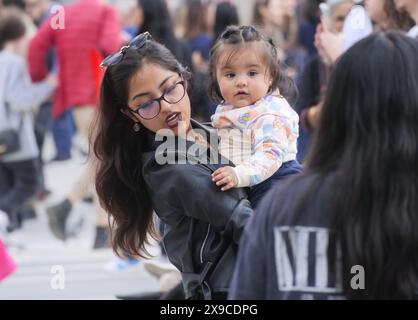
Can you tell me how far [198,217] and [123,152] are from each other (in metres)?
0.44

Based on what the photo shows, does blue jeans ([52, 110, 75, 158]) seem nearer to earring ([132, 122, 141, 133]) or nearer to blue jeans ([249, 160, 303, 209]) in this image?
earring ([132, 122, 141, 133])

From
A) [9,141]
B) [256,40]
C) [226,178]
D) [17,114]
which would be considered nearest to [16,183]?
[9,141]

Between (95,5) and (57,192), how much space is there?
11.6 feet

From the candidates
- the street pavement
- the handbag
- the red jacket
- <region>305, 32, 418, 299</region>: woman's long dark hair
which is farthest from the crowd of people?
the handbag

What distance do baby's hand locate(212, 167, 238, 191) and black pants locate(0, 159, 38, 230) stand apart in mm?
5585

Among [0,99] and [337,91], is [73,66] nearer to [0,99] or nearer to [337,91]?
[0,99]

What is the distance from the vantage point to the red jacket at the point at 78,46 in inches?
299

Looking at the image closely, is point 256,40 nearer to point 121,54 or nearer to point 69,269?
point 121,54

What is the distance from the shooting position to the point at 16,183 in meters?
8.47

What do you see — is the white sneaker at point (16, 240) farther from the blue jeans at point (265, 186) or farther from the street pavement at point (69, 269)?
the blue jeans at point (265, 186)

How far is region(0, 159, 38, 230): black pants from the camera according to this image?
27.4ft

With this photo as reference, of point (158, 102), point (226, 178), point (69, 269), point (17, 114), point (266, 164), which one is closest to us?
point (226, 178)

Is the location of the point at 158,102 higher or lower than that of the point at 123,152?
higher

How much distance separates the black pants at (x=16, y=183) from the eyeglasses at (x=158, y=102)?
5.30 meters
